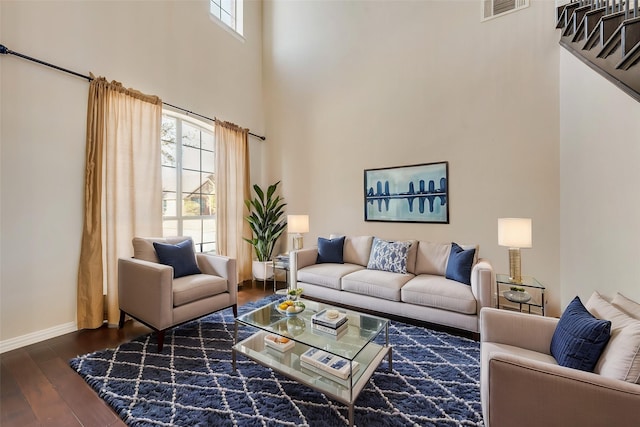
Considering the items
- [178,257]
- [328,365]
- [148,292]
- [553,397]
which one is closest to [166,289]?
[148,292]

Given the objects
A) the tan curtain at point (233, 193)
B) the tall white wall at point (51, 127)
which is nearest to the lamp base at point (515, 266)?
the tan curtain at point (233, 193)

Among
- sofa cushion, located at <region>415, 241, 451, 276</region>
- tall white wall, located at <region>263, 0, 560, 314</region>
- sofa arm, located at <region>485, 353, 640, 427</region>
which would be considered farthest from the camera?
sofa cushion, located at <region>415, 241, 451, 276</region>

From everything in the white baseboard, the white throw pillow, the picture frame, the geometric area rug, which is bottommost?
the geometric area rug

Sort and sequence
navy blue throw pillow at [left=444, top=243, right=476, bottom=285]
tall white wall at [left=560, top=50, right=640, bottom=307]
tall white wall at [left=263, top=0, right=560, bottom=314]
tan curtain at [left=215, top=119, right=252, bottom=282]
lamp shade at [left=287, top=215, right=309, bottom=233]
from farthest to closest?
1. tan curtain at [left=215, top=119, right=252, bottom=282]
2. lamp shade at [left=287, top=215, right=309, bottom=233]
3. tall white wall at [left=263, top=0, right=560, bottom=314]
4. navy blue throw pillow at [left=444, top=243, right=476, bottom=285]
5. tall white wall at [left=560, top=50, right=640, bottom=307]

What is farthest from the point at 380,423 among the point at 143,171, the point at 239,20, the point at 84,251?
the point at 239,20

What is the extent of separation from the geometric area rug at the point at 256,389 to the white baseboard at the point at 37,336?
697 mm

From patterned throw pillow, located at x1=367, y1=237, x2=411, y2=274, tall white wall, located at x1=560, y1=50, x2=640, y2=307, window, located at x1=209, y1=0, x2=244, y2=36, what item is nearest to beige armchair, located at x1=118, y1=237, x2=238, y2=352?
patterned throw pillow, located at x1=367, y1=237, x2=411, y2=274

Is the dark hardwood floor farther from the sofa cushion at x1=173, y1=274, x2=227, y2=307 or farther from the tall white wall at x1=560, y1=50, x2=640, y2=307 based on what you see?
the tall white wall at x1=560, y1=50, x2=640, y2=307

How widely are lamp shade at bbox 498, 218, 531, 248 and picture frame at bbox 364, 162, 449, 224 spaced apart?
2.88ft

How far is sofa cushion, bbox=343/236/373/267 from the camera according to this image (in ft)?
11.9

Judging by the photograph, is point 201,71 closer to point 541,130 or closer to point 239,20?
point 239,20

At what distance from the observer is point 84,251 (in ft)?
8.91

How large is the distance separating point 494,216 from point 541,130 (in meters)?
0.99

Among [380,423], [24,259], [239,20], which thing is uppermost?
[239,20]
